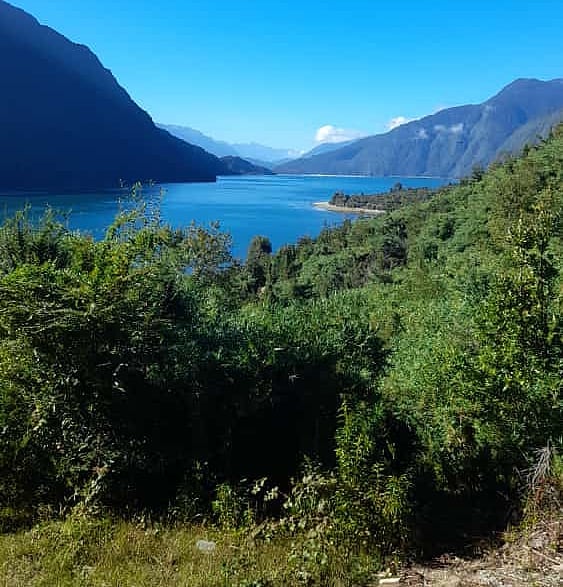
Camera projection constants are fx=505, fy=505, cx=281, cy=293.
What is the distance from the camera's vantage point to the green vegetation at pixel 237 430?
4098 millimetres

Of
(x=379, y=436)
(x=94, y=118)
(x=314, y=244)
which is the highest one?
(x=94, y=118)

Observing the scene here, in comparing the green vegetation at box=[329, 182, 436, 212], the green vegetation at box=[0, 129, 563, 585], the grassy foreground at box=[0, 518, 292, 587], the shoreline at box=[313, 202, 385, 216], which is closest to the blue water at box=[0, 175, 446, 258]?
the shoreline at box=[313, 202, 385, 216]

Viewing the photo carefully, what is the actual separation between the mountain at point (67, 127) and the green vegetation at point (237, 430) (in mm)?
100530

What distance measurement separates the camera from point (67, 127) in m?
132

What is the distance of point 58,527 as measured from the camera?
4445 mm

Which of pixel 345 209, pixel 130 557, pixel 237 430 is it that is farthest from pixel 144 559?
pixel 345 209

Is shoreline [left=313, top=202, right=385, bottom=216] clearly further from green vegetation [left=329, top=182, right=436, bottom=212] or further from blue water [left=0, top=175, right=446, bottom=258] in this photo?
blue water [left=0, top=175, right=446, bottom=258]

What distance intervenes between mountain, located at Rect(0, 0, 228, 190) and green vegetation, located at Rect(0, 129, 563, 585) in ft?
330

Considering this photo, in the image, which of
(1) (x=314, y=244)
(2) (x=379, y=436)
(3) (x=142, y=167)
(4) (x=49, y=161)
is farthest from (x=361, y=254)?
(3) (x=142, y=167)

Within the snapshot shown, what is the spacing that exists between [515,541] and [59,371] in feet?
13.9

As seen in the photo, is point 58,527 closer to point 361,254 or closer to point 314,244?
point 361,254

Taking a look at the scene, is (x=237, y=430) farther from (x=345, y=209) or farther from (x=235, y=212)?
(x=345, y=209)

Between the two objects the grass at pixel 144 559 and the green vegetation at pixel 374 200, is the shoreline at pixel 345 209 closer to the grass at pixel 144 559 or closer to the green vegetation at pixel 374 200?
the green vegetation at pixel 374 200

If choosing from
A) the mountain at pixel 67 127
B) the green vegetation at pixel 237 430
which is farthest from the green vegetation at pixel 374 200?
the green vegetation at pixel 237 430
